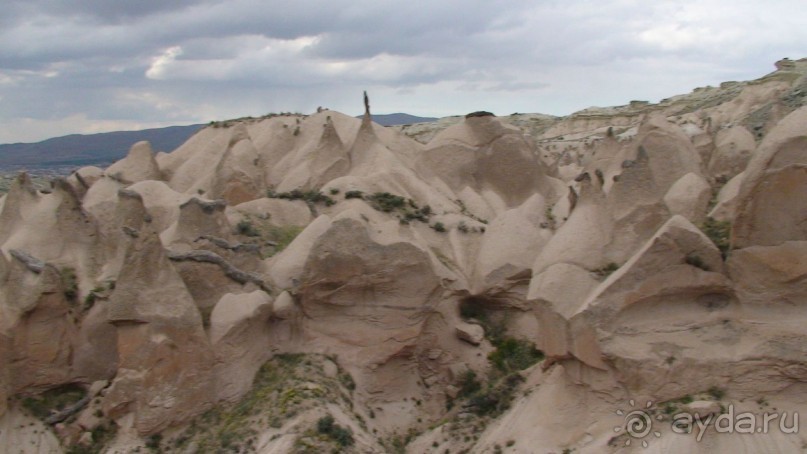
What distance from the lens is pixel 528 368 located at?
20.0 metres

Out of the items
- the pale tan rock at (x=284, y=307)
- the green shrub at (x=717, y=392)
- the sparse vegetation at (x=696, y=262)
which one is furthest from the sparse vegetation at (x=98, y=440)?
the sparse vegetation at (x=696, y=262)

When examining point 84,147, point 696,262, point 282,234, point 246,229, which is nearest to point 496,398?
point 696,262

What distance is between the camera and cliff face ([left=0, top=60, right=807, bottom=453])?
15383 millimetres

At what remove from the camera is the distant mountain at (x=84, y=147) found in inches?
3420

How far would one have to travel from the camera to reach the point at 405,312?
2022cm

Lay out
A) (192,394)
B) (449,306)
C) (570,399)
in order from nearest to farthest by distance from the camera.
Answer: (570,399) < (192,394) < (449,306)

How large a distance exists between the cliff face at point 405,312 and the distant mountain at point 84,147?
6314 cm

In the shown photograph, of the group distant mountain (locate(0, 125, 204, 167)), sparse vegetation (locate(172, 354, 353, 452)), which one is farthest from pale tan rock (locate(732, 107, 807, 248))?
distant mountain (locate(0, 125, 204, 167))

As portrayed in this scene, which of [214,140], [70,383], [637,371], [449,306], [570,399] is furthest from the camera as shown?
[214,140]

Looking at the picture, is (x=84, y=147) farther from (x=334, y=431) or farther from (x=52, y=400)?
(x=334, y=431)

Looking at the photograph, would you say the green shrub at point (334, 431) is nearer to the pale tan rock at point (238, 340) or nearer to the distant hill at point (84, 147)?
the pale tan rock at point (238, 340)

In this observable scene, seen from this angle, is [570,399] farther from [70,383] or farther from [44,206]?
[44,206]

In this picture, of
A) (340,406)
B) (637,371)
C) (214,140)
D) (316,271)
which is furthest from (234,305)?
(214,140)

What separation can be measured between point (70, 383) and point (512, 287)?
11334 mm
